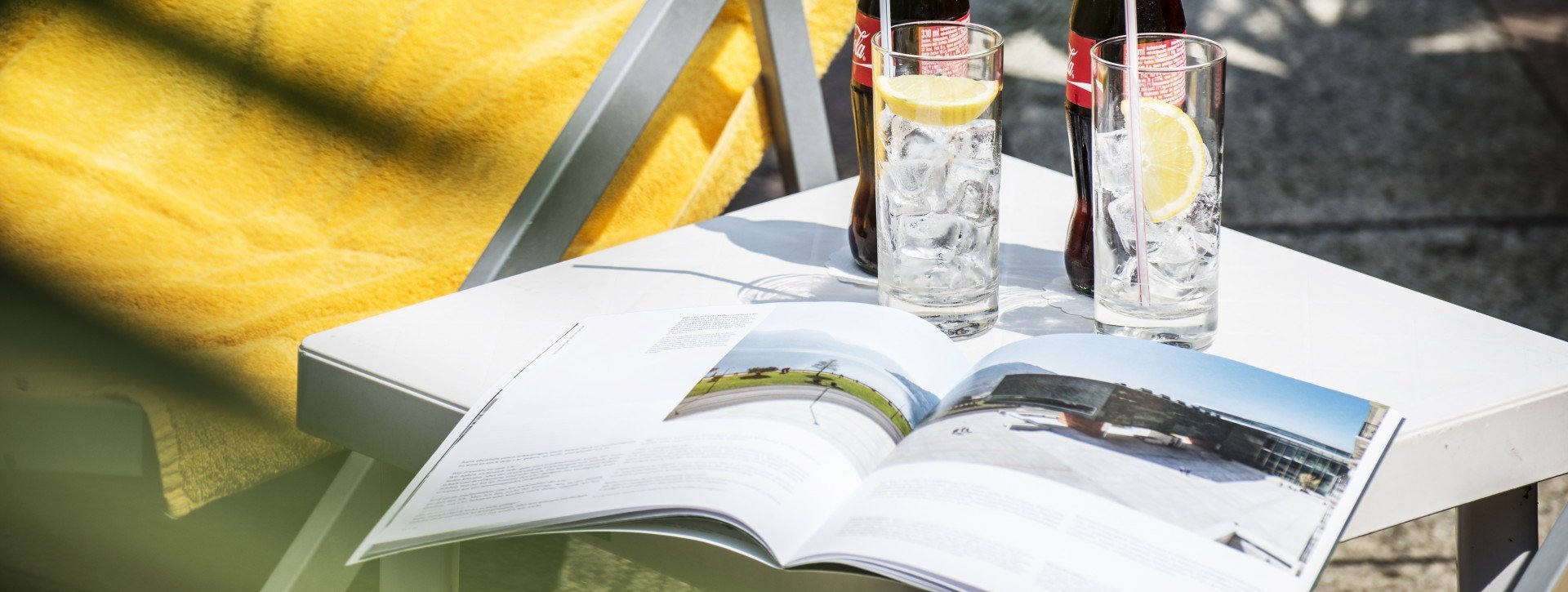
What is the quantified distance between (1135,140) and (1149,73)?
3 cm

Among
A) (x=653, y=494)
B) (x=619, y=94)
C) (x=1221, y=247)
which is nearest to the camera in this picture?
(x=653, y=494)

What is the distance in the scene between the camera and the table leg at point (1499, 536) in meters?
0.62

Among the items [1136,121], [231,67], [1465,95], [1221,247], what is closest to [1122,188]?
[1136,121]

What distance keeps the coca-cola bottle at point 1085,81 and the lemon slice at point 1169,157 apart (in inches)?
1.3

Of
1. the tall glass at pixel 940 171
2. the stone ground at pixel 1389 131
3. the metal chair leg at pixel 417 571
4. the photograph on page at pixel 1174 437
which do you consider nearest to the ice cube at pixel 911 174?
the tall glass at pixel 940 171

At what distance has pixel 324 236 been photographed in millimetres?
852

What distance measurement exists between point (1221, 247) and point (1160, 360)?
263 mm

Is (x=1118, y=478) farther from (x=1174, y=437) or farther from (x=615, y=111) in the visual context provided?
(x=615, y=111)

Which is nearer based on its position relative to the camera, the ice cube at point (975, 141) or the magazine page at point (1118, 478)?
the magazine page at point (1118, 478)

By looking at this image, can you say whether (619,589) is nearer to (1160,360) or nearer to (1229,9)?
(1160,360)

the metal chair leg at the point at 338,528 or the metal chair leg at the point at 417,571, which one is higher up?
the metal chair leg at the point at 338,528

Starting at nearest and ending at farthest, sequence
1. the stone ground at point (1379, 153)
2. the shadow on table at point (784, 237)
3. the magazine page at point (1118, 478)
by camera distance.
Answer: the magazine page at point (1118, 478) < the shadow on table at point (784, 237) < the stone ground at point (1379, 153)

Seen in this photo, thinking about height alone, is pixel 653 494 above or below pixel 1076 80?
Result: below

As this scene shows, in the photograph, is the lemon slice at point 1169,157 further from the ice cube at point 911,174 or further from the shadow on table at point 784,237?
the shadow on table at point 784,237
